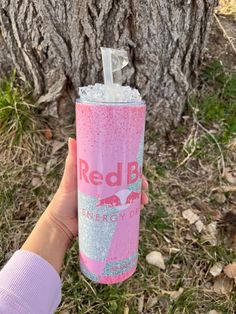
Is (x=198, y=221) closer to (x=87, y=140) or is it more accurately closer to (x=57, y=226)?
(x=57, y=226)

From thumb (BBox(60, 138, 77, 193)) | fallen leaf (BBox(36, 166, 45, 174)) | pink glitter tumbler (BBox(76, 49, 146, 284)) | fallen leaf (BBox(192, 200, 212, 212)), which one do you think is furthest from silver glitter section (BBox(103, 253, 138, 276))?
fallen leaf (BBox(36, 166, 45, 174))

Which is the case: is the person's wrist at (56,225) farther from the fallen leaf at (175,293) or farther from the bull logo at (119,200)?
the fallen leaf at (175,293)

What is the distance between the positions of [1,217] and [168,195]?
2.25 feet

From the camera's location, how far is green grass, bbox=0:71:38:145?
5.35 ft

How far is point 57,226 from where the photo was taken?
1.31m

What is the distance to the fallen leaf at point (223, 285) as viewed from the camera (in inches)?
57.1

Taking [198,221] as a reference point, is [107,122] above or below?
above

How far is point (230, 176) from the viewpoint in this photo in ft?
5.48

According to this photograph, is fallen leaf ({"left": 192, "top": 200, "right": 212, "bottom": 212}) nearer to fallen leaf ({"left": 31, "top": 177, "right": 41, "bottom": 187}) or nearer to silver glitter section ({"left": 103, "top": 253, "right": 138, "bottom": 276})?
silver glitter section ({"left": 103, "top": 253, "right": 138, "bottom": 276})

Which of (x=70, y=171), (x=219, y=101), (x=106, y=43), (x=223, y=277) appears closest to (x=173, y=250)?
(x=223, y=277)

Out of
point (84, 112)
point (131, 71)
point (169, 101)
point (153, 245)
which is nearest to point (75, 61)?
point (131, 71)

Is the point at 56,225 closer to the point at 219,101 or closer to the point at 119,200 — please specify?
the point at 119,200

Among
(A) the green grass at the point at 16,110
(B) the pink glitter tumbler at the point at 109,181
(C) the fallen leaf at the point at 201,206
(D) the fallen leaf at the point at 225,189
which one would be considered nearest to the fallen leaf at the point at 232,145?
(D) the fallen leaf at the point at 225,189

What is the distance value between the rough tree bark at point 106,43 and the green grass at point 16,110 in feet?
0.16
